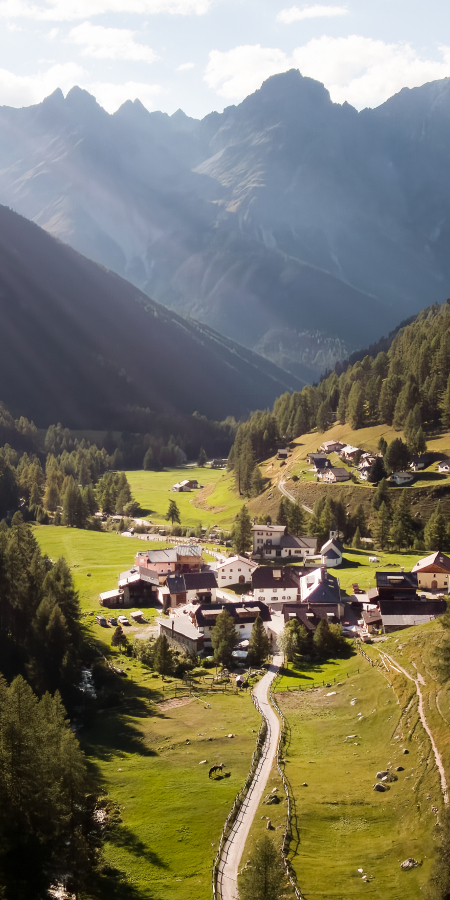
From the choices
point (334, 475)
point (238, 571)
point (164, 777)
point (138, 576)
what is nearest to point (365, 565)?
point (238, 571)

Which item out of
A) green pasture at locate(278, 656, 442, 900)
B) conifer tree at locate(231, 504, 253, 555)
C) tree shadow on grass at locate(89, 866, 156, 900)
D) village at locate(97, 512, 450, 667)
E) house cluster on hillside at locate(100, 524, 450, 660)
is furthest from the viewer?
conifer tree at locate(231, 504, 253, 555)

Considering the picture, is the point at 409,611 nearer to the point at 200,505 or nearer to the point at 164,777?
the point at 164,777

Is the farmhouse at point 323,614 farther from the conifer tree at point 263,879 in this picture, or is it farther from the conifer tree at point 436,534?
the conifer tree at point 263,879

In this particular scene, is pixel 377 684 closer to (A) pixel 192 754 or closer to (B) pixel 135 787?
(A) pixel 192 754

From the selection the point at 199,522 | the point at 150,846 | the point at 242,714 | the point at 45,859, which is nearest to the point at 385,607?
the point at 242,714

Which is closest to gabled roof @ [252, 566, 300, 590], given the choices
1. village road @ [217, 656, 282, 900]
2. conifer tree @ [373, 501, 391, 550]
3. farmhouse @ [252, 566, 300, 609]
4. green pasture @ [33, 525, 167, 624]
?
farmhouse @ [252, 566, 300, 609]

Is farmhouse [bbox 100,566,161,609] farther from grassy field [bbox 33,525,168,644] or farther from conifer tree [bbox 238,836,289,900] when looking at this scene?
conifer tree [bbox 238,836,289,900]

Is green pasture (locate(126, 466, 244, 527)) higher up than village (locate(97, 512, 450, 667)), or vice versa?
green pasture (locate(126, 466, 244, 527))
